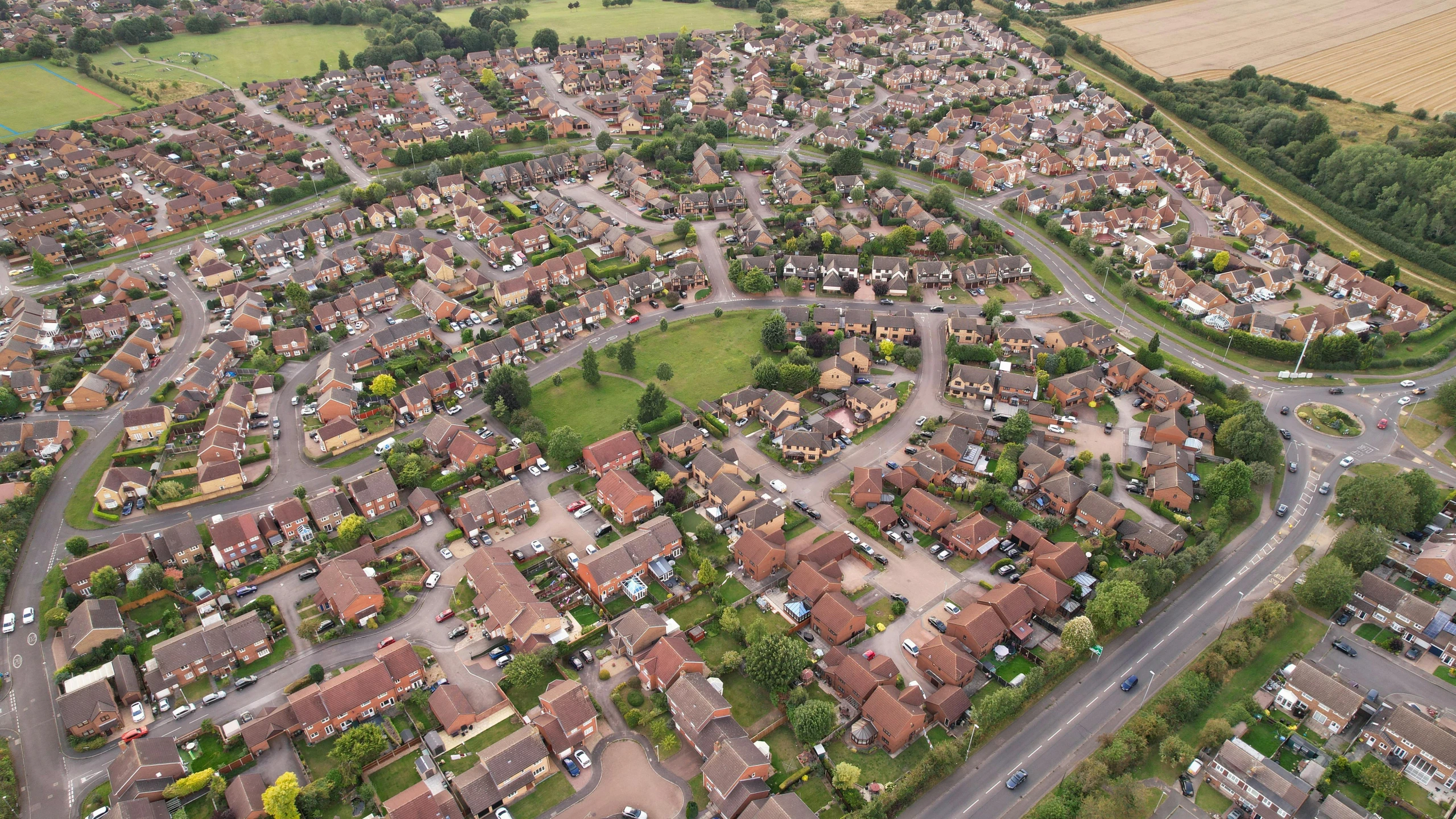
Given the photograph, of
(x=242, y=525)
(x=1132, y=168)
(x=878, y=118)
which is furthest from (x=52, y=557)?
(x=1132, y=168)

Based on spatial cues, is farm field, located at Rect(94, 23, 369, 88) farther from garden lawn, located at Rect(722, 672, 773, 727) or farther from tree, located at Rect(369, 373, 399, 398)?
garden lawn, located at Rect(722, 672, 773, 727)

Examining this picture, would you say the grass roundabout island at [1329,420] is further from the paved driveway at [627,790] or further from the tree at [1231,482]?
the paved driveway at [627,790]

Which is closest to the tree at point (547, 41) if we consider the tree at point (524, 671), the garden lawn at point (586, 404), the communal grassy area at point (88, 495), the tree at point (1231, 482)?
the garden lawn at point (586, 404)

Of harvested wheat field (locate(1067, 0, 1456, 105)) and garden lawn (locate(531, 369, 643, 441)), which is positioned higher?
harvested wheat field (locate(1067, 0, 1456, 105))

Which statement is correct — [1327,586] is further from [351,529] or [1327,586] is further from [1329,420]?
[351,529]

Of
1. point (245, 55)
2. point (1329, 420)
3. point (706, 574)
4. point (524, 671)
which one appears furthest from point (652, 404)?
point (245, 55)

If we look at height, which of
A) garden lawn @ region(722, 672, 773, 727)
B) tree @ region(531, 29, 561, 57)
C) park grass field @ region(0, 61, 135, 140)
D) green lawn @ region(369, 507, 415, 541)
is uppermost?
tree @ region(531, 29, 561, 57)

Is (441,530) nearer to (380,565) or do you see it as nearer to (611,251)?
(380,565)

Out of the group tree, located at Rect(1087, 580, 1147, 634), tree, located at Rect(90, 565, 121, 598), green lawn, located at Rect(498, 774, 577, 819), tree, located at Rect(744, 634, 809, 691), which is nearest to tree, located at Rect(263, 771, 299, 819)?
green lawn, located at Rect(498, 774, 577, 819)
